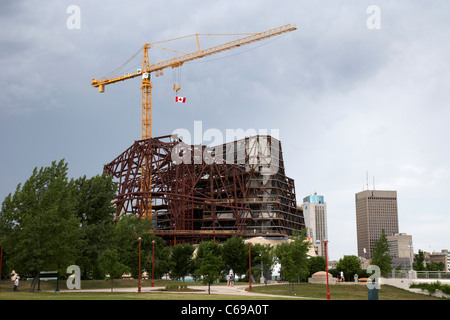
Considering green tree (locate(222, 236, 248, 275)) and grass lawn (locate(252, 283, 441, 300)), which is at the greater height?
green tree (locate(222, 236, 248, 275))

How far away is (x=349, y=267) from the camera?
81000 millimetres

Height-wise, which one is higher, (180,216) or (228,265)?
(180,216)

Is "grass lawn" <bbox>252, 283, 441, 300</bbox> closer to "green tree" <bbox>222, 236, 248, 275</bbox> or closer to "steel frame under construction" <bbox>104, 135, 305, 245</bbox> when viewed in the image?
"green tree" <bbox>222, 236, 248, 275</bbox>

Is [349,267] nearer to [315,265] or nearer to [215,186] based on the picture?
[315,265]

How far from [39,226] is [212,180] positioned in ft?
305

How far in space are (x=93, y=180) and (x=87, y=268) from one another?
1256 centimetres

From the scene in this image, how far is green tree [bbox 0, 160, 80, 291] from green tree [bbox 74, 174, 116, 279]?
7.89 metres

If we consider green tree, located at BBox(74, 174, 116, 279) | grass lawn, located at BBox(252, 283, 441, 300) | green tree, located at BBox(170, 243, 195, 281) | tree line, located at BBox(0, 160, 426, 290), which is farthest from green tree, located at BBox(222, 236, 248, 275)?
grass lawn, located at BBox(252, 283, 441, 300)

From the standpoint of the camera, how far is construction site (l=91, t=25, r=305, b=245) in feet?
443

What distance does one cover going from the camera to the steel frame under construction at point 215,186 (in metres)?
133

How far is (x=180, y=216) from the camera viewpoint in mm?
137750
